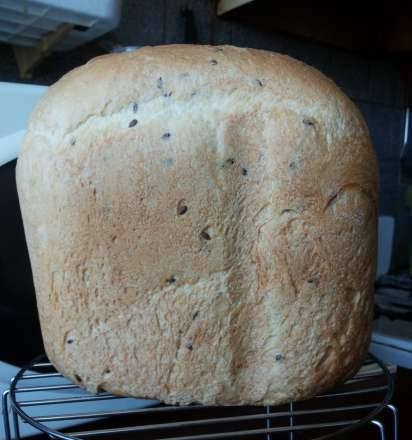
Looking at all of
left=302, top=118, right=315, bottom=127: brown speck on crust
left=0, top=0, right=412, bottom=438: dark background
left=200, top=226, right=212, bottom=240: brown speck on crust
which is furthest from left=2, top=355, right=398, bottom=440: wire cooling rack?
left=302, top=118, right=315, bottom=127: brown speck on crust

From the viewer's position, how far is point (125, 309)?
504 mm

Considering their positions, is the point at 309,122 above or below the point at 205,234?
above

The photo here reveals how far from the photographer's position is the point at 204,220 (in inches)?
19.3

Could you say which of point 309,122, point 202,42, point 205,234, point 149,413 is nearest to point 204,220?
point 205,234

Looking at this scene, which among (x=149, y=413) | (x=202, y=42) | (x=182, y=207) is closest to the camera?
(x=182, y=207)

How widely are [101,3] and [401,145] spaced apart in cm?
145

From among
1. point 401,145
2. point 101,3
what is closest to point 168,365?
point 101,3

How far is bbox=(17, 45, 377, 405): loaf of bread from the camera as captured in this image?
1.60 feet

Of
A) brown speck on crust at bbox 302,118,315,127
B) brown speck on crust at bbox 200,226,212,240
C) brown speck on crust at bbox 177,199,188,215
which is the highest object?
brown speck on crust at bbox 302,118,315,127

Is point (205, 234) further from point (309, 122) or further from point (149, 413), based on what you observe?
point (149, 413)

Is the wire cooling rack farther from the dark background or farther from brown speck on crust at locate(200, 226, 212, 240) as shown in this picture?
brown speck on crust at locate(200, 226, 212, 240)

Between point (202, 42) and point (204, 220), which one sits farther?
point (202, 42)

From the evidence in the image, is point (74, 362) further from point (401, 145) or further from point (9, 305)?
point (401, 145)

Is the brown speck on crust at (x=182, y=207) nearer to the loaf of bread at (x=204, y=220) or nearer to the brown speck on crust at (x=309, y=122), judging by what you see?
the loaf of bread at (x=204, y=220)
